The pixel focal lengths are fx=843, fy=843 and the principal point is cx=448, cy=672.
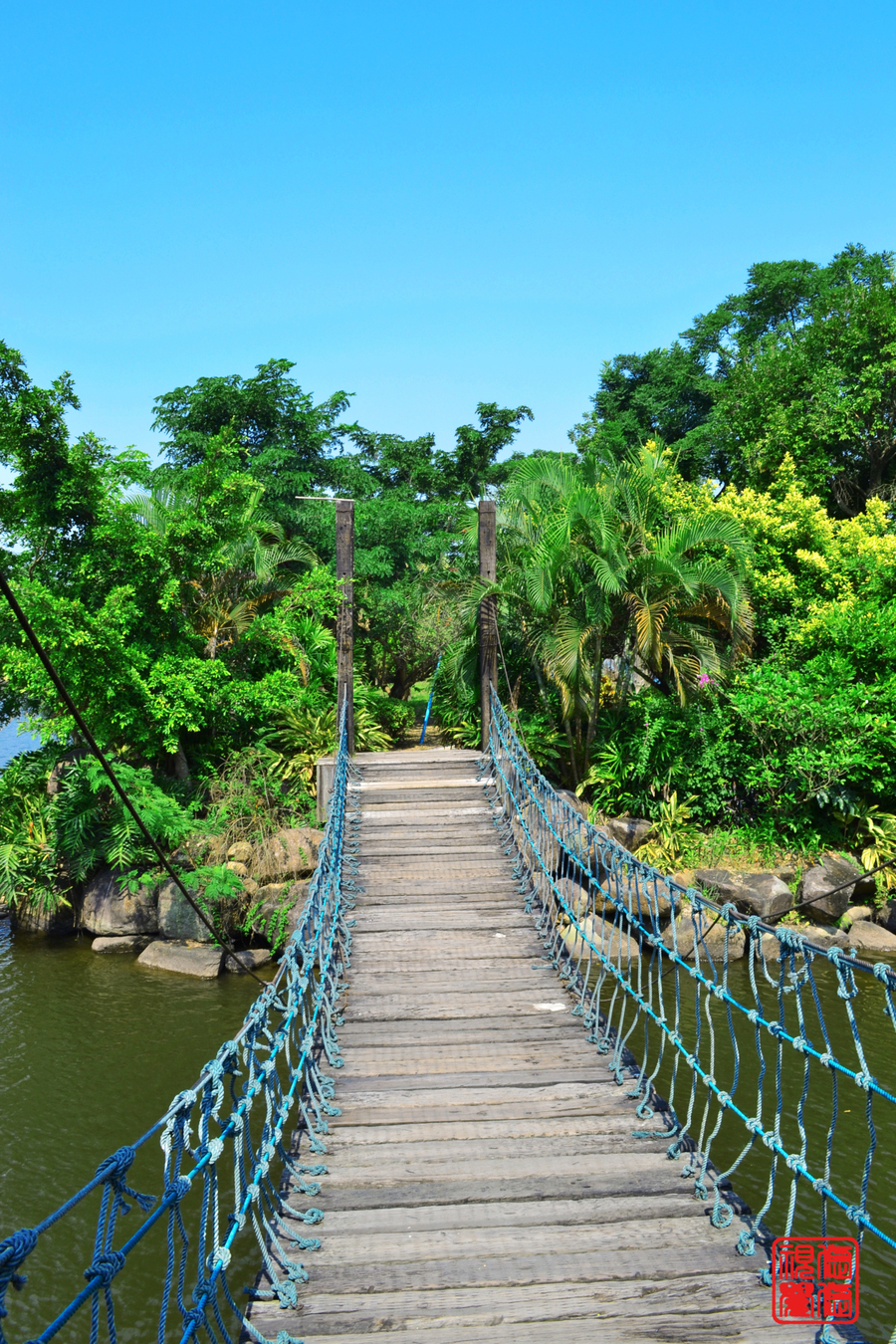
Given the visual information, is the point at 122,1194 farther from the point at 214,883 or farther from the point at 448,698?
the point at 448,698

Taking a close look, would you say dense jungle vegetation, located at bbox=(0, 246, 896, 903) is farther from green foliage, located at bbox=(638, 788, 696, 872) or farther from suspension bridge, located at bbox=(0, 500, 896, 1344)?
suspension bridge, located at bbox=(0, 500, 896, 1344)

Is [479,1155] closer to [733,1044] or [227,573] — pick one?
[733,1044]

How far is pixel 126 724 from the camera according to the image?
925 cm

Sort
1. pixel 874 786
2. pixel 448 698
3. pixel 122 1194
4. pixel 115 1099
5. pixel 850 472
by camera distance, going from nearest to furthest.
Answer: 1. pixel 122 1194
2. pixel 115 1099
3. pixel 874 786
4. pixel 448 698
5. pixel 850 472

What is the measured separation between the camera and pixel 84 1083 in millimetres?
6691

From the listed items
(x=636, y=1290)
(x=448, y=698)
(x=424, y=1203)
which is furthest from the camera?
(x=448, y=698)

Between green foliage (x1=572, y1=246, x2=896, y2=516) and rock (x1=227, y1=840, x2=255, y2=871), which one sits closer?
rock (x1=227, y1=840, x2=255, y2=871)

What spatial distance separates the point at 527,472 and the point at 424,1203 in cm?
945

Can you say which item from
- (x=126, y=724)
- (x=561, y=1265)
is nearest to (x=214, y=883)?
(x=126, y=724)

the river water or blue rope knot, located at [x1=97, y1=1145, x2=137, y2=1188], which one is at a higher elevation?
blue rope knot, located at [x1=97, y1=1145, x2=137, y2=1188]

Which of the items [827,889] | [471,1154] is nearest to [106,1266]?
[471,1154]

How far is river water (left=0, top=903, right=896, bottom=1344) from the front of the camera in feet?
16.1

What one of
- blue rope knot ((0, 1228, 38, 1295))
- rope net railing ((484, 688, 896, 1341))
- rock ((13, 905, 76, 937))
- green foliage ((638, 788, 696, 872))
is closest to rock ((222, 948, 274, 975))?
rock ((13, 905, 76, 937))

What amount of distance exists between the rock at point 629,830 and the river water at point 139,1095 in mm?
1937
